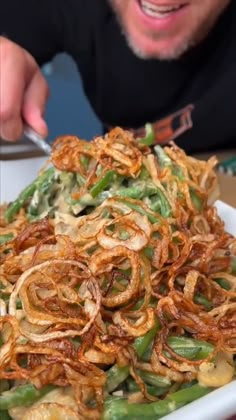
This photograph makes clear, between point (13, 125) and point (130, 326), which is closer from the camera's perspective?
point (130, 326)

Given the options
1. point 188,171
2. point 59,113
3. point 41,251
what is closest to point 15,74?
point 188,171

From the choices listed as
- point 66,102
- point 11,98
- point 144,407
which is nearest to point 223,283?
point 144,407

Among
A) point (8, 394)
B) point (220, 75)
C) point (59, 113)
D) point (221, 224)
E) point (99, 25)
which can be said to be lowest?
point (8, 394)

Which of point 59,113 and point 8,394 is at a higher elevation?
point 59,113

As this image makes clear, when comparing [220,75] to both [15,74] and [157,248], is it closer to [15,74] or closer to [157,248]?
[15,74]

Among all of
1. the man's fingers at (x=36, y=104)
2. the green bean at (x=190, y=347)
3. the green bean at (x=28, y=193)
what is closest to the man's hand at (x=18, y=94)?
the man's fingers at (x=36, y=104)

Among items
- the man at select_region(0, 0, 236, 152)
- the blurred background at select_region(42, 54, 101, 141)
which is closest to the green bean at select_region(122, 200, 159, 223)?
the man at select_region(0, 0, 236, 152)

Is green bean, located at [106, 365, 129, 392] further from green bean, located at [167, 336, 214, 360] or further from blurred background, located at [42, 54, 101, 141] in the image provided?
blurred background, located at [42, 54, 101, 141]
